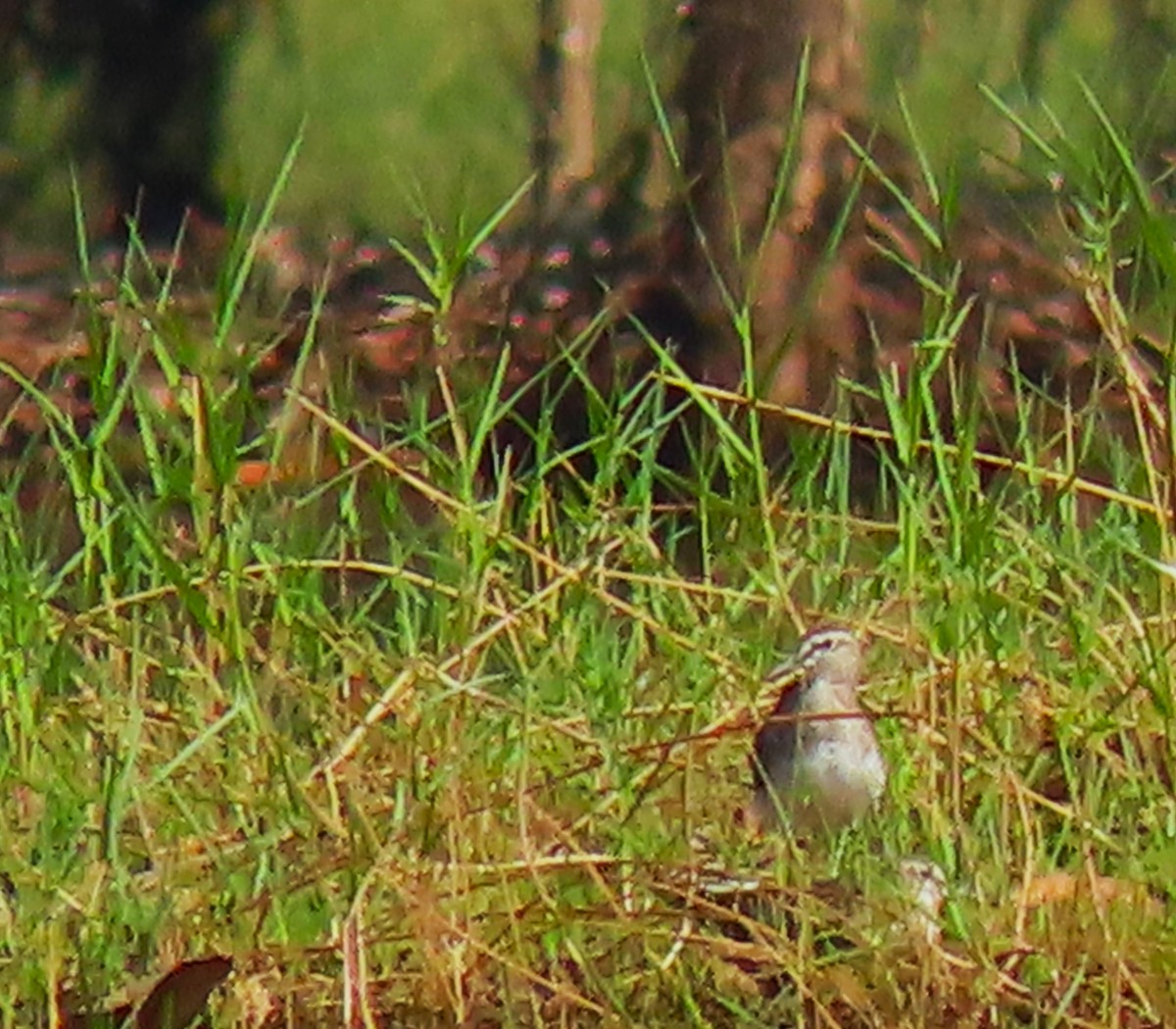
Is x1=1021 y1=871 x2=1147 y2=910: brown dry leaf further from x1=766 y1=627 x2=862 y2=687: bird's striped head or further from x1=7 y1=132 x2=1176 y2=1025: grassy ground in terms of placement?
x1=766 y1=627 x2=862 y2=687: bird's striped head

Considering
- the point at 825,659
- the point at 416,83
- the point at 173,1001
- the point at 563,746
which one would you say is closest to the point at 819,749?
the point at 825,659

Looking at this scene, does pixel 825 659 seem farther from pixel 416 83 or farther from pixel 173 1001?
pixel 416 83

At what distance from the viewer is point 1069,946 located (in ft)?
7.16

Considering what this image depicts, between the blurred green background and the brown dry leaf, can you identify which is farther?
the blurred green background

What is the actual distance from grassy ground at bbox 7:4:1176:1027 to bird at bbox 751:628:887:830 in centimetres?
4

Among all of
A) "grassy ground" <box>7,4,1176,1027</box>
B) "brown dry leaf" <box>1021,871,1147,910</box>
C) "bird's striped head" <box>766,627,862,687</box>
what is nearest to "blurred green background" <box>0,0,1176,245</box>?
"grassy ground" <box>7,4,1176,1027</box>

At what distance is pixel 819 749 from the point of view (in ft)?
8.32

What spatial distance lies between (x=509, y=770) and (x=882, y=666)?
59cm

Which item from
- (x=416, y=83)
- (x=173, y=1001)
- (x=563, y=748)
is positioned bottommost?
(x=416, y=83)

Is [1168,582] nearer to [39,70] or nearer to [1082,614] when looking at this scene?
[1082,614]

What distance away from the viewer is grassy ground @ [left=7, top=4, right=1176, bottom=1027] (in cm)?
221

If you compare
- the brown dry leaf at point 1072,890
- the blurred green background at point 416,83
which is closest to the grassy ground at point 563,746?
the brown dry leaf at point 1072,890

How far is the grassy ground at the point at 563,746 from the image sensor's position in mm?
2209

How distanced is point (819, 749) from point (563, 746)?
307mm
